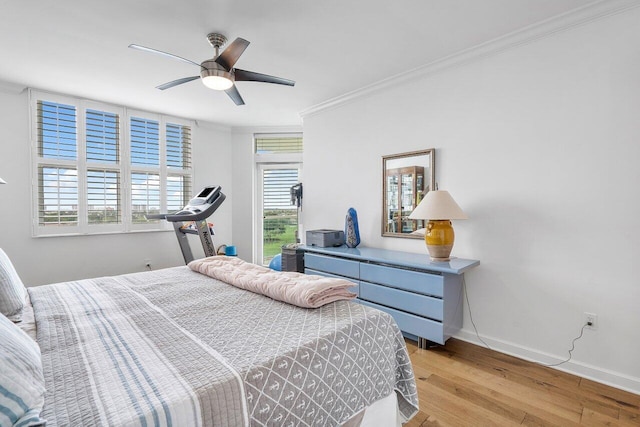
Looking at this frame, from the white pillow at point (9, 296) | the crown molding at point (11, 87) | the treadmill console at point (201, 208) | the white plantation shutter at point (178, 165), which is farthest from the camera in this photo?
the white plantation shutter at point (178, 165)

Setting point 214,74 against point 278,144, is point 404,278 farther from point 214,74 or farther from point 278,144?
point 278,144

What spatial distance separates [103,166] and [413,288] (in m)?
4.02

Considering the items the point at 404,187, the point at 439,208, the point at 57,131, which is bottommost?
the point at 439,208

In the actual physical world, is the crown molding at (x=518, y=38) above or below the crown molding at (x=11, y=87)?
above

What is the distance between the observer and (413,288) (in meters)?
2.56

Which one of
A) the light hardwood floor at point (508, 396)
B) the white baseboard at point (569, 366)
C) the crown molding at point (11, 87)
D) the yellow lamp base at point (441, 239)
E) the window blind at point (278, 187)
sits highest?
A: the crown molding at point (11, 87)

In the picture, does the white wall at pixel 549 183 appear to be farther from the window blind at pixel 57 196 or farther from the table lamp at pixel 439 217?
the window blind at pixel 57 196

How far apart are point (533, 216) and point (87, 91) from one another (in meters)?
4.72

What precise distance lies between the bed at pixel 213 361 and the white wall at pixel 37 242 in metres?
2.31

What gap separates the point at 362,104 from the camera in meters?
3.60

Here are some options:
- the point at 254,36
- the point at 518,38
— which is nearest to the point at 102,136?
the point at 254,36

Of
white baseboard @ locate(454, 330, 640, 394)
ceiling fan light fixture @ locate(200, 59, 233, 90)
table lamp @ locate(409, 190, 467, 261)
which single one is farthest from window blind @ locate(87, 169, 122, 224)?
white baseboard @ locate(454, 330, 640, 394)

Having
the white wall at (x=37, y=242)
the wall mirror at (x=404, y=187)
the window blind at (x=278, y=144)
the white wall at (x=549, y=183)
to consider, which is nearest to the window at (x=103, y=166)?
the white wall at (x=37, y=242)

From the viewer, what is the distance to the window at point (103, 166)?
362cm
